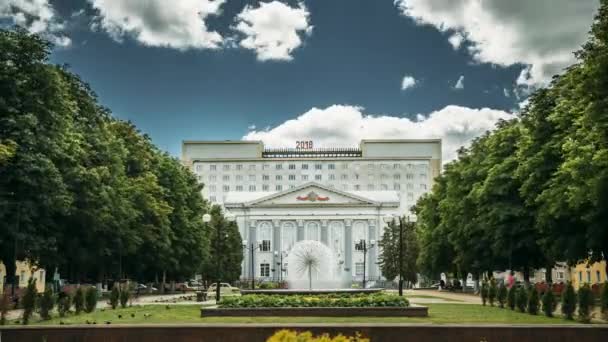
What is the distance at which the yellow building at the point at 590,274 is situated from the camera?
67.2 meters

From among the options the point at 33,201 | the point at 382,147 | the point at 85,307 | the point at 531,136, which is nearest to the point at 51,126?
the point at 33,201

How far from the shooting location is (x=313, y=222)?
414ft

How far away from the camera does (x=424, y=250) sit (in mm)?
74500

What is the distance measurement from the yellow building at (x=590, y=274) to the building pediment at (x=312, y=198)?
4963 cm

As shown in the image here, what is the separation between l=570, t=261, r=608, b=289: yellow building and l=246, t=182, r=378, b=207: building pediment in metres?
49.6

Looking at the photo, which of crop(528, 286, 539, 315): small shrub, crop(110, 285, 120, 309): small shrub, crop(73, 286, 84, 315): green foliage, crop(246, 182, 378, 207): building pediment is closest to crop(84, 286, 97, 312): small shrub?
crop(73, 286, 84, 315): green foliage

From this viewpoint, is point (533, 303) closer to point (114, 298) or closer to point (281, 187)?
point (114, 298)

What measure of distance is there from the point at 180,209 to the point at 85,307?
116 feet

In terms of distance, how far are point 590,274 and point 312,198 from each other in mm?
58560

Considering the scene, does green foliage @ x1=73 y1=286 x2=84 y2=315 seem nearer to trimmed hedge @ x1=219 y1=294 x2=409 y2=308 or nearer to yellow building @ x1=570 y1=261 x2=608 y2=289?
trimmed hedge @ x1=219 y1=294 x2=409 y2=308

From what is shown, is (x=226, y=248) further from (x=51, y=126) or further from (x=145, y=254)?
(x=51, y=126)

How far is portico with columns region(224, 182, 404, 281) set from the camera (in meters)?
125

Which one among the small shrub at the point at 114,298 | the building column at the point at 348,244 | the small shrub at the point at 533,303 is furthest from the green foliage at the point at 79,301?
the building column at the point at 348,244

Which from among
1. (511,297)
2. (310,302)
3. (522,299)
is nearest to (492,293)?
(511,297)
